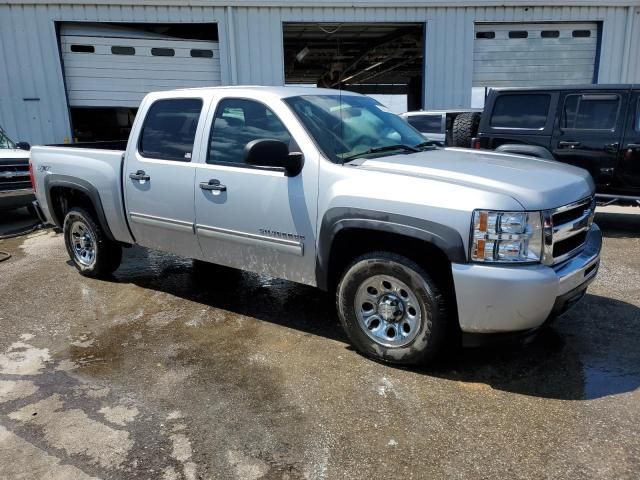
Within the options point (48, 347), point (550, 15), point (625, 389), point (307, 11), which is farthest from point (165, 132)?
point (550, 15)

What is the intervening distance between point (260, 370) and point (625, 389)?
91.7 inches

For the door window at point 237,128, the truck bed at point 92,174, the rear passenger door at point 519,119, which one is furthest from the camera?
the rear passenger door at point 519,119

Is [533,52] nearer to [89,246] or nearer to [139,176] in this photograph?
[139,176]

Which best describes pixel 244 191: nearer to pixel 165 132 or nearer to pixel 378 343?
pixel 165 132

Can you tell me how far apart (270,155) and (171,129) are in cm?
153

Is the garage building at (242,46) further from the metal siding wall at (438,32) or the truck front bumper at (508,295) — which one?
the truck front bumper at (508,295)

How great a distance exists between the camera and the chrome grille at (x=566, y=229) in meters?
3.03

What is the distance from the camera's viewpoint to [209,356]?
3.83 meters

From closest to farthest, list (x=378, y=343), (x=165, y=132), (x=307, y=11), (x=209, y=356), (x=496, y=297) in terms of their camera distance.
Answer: (x=496, y=297) < (x=378, y=343) < (x=209, y=356) < (x=165, y=132) < (x=307, y=11)

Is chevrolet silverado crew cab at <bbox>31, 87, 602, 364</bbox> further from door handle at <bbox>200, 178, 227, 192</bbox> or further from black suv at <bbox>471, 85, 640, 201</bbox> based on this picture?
black suv at <bbox>471, 85, 640, 201</bbox>

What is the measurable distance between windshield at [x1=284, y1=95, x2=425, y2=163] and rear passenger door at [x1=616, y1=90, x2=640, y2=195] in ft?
13.4

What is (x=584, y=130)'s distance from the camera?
23.8ft

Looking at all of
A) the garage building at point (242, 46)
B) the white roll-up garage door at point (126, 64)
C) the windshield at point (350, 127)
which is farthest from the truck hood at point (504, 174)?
the white roll-up garage door at point (126, 64)

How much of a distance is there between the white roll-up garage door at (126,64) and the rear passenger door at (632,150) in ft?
28.3
